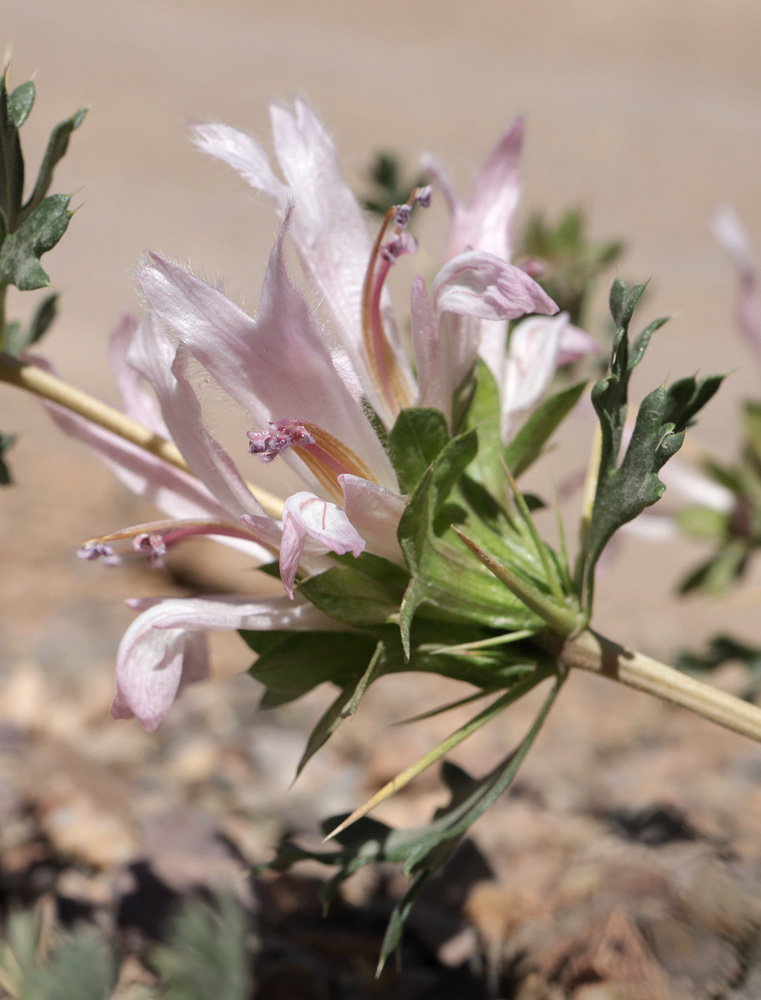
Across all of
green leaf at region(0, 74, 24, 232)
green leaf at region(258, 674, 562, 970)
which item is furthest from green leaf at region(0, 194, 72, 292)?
green leaf at region(258, 674, 562, 970)

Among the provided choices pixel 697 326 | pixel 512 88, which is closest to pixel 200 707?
pixel 697 326

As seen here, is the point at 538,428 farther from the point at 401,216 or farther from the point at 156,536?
the point at 156,536

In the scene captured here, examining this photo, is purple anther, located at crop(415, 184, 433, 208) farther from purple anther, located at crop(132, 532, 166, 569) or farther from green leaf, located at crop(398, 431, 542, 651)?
purple anther, located at crop(132, 532, 166, 569)

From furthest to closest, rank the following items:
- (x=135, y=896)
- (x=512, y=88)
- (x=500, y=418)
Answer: (x=512, y=88), (x=135, y=896), (x=500, y=418)

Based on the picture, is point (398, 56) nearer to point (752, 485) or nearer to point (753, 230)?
point (753, 230)

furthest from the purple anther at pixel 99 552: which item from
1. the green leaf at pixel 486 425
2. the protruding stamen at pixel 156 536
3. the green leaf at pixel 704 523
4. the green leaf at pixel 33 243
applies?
the green leaf at pixel 704 523

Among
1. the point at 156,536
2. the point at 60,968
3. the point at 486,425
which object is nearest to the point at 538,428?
the point at 486,425
